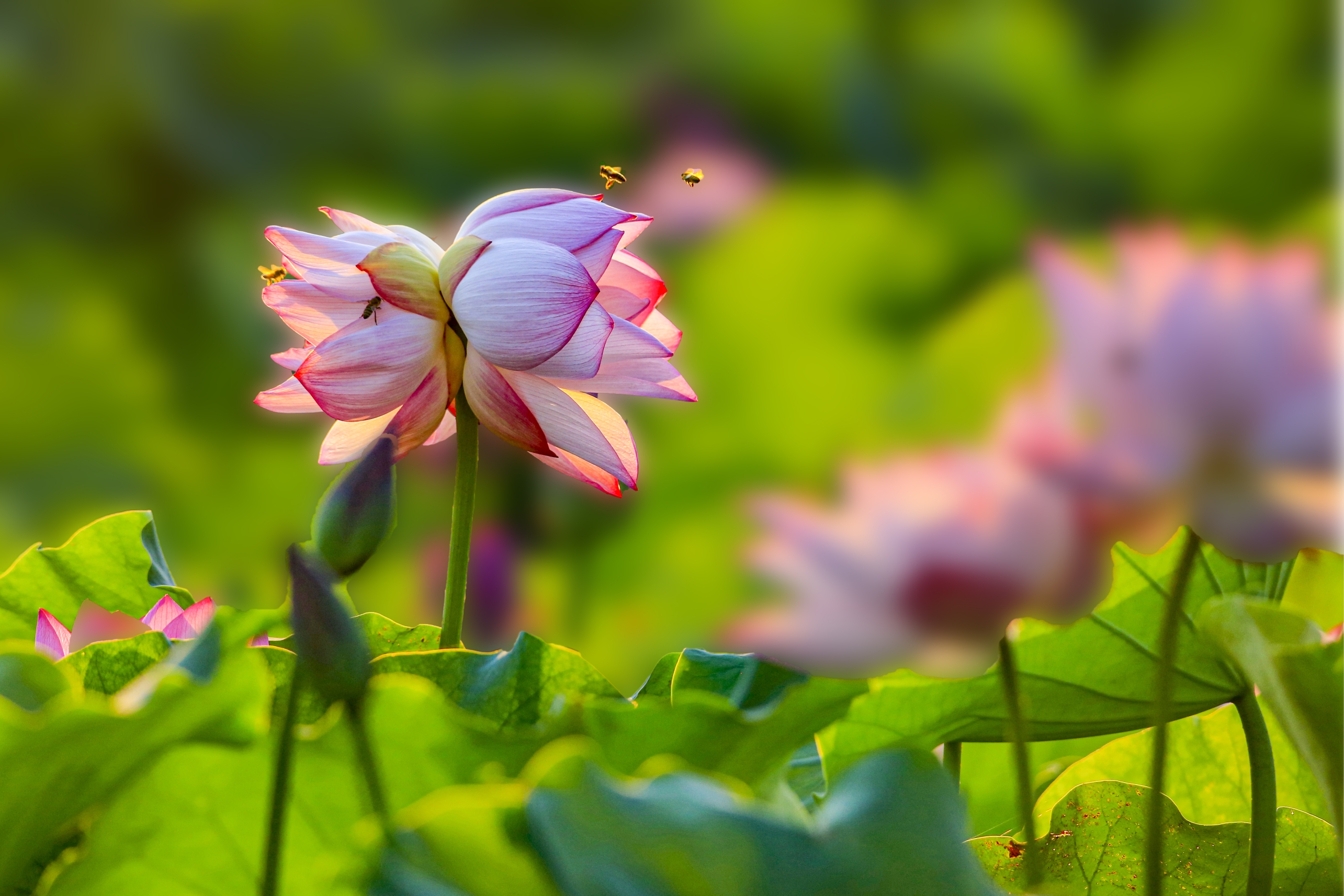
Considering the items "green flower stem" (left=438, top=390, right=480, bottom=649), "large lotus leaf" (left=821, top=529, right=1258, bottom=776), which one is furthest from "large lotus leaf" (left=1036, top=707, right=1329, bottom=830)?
"green flower stem" (left=438, top=390, right=480, bottom=649)

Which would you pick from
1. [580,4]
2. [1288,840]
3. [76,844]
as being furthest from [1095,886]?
[580,4]

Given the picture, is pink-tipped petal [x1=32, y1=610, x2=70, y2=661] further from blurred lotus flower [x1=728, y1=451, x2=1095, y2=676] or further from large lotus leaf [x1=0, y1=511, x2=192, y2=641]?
blurred lotus flower [x1=728, y1=451, x2=1095, y2=676]

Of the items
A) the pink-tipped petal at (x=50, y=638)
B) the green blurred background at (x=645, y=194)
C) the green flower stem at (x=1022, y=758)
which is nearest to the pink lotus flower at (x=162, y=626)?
the pink-tipped petal at (x=50, y=638)

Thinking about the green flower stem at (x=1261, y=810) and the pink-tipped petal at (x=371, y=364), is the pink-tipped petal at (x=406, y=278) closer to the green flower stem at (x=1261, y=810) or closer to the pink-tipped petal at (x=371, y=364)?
the pink-tipped petal at (x=371, y=364)

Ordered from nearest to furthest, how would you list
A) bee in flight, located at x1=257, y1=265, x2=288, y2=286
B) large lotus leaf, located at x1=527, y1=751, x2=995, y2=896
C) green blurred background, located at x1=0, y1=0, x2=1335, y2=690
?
large lotus leaf, located at x1=527, y1=751, x2=995, y2=896 < bee in flight, located at x1=257, y1=265, x2=288, y2=286 < green blurred background, located at x1=0, y1=0, x2=1335, y2=690

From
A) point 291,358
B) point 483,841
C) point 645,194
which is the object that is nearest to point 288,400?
point 291,358

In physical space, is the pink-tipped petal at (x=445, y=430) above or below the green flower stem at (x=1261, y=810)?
above
